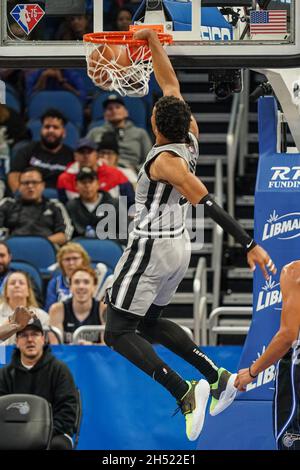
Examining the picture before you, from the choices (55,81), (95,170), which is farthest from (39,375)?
(55,81)

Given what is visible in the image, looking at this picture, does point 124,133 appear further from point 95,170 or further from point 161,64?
point 161,64

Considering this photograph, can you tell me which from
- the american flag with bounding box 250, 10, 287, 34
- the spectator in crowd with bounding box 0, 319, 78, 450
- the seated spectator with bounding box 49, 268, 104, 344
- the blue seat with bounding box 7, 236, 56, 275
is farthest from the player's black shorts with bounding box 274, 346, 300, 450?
the blue seat with bounding box 7, 236, 56, 275

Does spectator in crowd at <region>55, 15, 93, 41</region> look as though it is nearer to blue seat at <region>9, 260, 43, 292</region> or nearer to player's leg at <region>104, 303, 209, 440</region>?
blue seat at <region>9, 260, 43, 292</region>

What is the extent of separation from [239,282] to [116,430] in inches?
154

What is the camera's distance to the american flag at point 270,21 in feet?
30.9

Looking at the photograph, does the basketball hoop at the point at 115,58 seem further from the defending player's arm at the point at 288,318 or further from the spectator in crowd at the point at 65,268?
the spectator in crowd at the point at 65,268

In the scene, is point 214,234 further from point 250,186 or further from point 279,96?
point 279,96

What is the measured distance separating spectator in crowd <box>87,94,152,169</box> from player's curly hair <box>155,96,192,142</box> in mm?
6759

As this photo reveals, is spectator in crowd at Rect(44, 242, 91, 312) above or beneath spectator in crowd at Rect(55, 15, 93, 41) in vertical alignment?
beneath

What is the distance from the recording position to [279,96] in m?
9.69

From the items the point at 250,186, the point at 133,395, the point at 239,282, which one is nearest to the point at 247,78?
the point at 250,186

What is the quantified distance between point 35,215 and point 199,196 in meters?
6.67

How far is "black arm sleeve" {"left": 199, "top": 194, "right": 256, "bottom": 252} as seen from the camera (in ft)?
27.2

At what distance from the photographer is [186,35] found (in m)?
9.45
